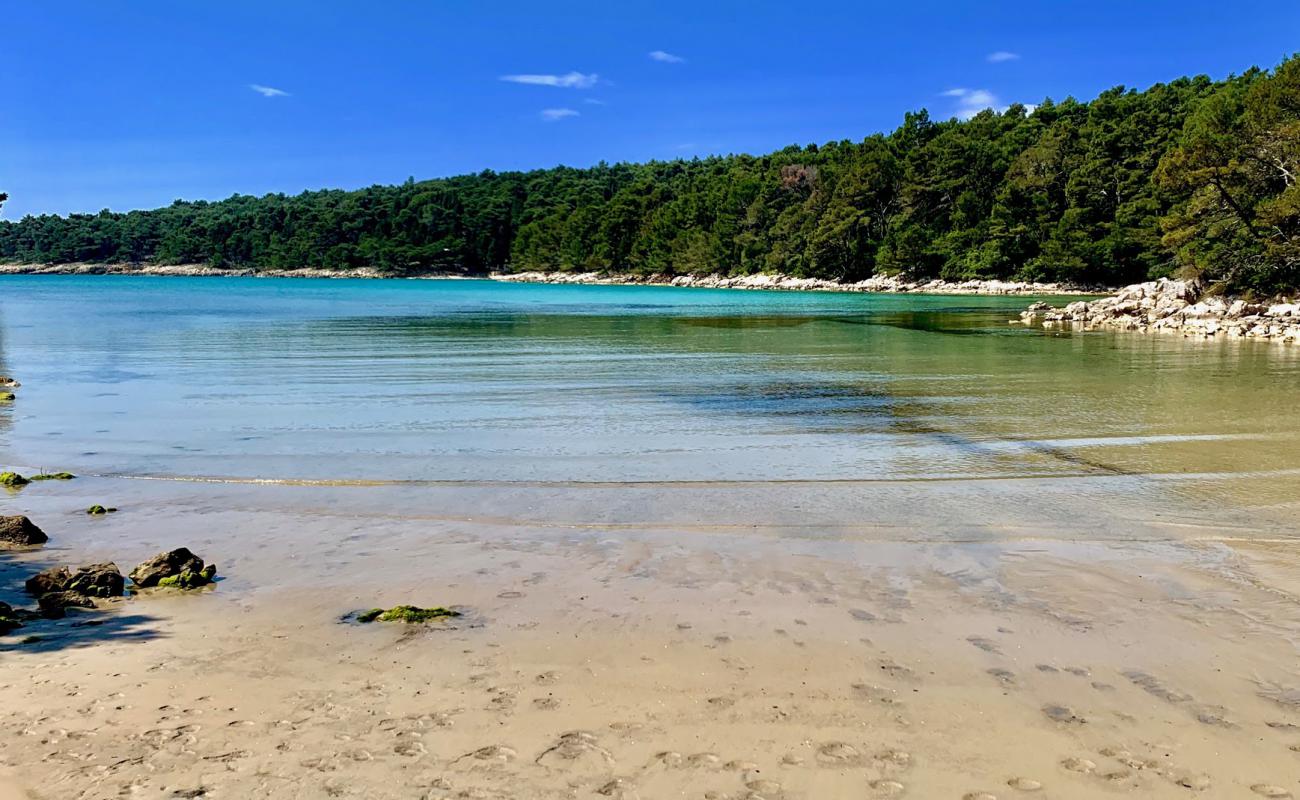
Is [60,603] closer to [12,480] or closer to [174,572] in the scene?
[174,572]

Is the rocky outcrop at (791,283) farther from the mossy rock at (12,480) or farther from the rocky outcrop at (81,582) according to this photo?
the rocky outcrop at (81,582)

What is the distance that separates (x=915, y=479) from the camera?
890 centimetres

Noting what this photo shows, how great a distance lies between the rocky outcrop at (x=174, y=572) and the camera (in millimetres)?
5414

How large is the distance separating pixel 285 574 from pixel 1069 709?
4828 millimetres

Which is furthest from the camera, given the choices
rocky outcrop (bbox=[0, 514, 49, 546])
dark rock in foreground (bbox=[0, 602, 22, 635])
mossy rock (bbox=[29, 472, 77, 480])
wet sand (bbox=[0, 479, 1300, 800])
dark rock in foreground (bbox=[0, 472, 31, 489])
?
mossy rock (bbox=[29, 472, 77, 480])

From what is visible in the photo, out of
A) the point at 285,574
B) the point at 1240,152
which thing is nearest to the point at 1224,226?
the point at 1240,152

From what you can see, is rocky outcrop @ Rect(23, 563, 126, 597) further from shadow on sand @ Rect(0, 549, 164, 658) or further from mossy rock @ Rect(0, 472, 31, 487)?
mossy rock @ Rect(0, 472, 31, 487)

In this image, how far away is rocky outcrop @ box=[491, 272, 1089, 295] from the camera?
80500 mm

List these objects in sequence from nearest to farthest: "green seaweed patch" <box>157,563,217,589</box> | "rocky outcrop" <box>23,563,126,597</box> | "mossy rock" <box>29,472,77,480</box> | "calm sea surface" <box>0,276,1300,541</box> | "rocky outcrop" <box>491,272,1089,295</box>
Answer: "rocky outcrop" <box>23,563,126,597</box> → "green seaweed patch" <box>157,563,217,589</box> → "mossy rock" <box>29,472,77,480</box> → "calm sea surface" <box>0,276,1300,541</box> → "rocky outcrop" <box>491,272,1089,295</box>

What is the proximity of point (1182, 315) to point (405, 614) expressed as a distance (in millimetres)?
38389

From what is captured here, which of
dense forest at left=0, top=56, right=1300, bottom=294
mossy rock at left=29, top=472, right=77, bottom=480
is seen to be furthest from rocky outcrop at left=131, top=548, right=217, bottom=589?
dense forest at left=0, top=56, right=1300, bottom=294

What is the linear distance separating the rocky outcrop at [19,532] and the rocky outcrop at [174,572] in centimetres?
140

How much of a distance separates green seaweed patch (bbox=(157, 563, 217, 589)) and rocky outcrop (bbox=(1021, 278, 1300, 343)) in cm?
3279

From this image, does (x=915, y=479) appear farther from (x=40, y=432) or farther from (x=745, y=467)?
(x=40, y=432)
